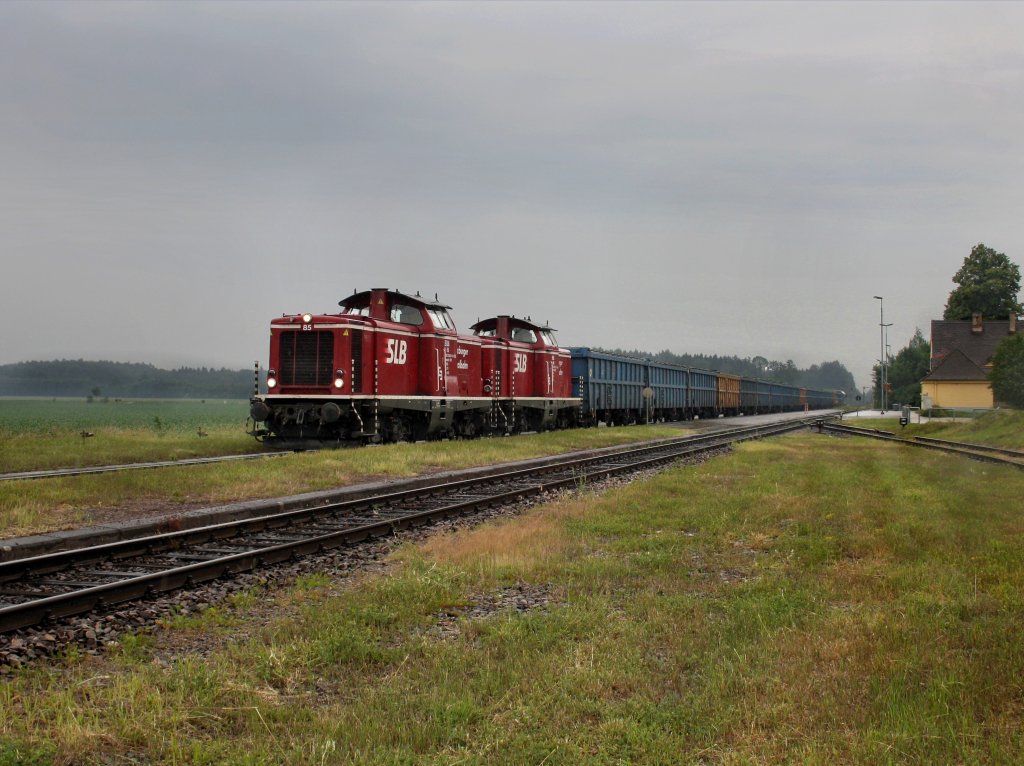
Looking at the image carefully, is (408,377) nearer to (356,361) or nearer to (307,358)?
(356,361)

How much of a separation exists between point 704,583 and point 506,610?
211 cm

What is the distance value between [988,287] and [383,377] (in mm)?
76833

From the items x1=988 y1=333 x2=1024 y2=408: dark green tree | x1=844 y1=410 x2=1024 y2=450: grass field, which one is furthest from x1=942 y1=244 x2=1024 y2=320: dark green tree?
x1=844 y1=410 x2=1024 y2=450: grass field

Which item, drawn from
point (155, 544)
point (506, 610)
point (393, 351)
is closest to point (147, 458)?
point (393, 351)

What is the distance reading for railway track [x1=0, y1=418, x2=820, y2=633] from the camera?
7254 millimetres

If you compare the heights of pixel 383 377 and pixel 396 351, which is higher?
pixel 396 351

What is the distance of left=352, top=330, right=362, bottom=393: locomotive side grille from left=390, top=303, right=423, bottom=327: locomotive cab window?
2.66 m

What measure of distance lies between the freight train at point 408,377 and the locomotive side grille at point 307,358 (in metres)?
0.02

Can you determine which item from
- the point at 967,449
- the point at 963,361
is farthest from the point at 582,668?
the point at 963,361

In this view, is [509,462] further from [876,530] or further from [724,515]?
[876,530]

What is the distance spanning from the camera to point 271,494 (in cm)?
1416

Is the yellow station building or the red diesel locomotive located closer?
the red diesel locomotive

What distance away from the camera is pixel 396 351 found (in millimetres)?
22297

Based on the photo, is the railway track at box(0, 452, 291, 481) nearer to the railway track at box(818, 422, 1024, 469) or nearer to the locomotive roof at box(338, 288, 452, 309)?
the locomotive roof at box(338, 288, 452, 309)
